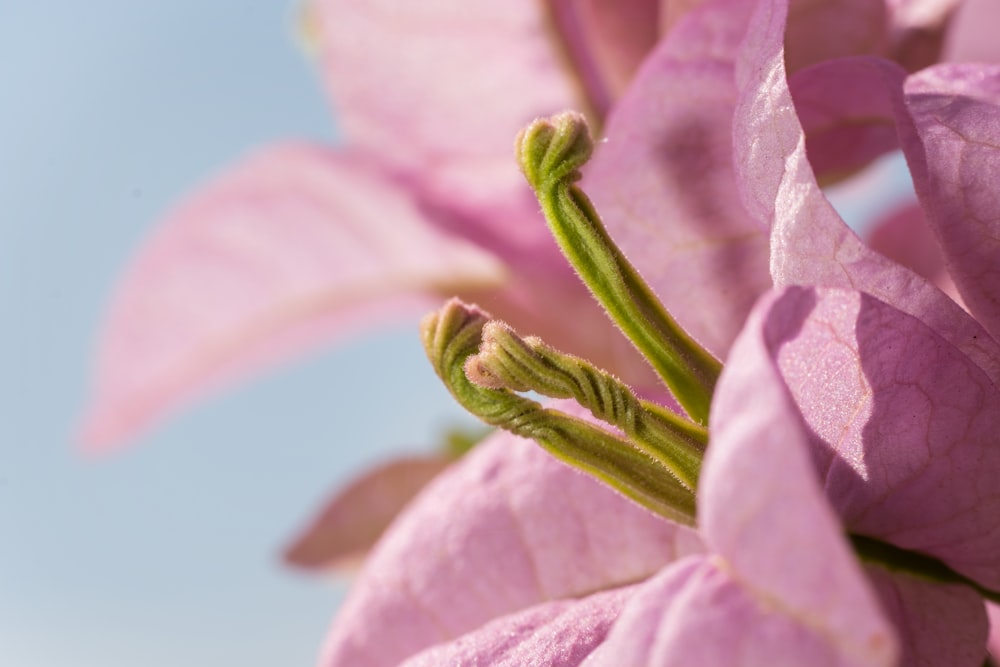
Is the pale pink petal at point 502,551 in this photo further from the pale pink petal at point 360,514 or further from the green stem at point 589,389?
the pale pink petal at point 360,514

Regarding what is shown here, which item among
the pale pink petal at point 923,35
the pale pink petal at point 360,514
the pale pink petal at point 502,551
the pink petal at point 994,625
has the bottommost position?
the pink petal at point 994,625

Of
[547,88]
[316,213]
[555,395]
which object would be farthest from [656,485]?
[316,213]

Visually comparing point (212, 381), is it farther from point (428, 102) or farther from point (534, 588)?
point (534, 588)

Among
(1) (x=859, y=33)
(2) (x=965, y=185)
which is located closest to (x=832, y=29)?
(1) (x=859, y=33)

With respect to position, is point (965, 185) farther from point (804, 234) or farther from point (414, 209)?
point (414, 209)

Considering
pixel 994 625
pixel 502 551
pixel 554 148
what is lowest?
pixel 994 625

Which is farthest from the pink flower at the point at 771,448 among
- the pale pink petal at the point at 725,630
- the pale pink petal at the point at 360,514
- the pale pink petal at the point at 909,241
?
the pale pink petal at the point at 360,514
